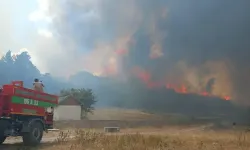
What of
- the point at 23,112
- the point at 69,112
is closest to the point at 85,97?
the point at 69,112

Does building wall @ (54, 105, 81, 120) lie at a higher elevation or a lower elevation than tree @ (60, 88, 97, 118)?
lower

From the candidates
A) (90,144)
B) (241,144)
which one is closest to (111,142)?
(90,144)

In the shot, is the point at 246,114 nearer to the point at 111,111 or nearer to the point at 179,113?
the point at 179,113

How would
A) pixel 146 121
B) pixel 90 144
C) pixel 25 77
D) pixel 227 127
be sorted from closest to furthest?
pixel 90 144
pixel 227 127
pixel 146 121
pixel 25 77

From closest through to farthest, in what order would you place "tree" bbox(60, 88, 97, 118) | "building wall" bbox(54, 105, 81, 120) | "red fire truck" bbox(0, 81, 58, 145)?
"red fire truck" bbox(0, 81, 58, 145) → "building wall" bbox(54, 105, 81, 120) → "tree" bbox(60, 88, 97, 118)

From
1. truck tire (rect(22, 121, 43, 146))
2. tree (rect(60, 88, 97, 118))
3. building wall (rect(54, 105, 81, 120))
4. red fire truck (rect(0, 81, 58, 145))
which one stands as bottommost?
truck tire (rect(22, 121, 43, 146))

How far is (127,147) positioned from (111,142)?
1.69 metres

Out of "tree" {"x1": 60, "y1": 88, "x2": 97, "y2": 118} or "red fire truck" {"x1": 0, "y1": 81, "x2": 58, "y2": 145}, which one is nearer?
"red fire truck" {"x1": 0, "y1": 81, "x2": 58, "y2": 145}

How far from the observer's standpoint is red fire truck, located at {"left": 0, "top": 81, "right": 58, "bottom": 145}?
15148 millimetres

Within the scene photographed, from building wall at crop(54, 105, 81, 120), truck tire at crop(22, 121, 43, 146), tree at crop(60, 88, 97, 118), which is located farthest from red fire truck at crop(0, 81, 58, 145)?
tree at crop(60, 88, 97, 118)

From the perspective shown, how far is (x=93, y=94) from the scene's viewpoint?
73.4 meters

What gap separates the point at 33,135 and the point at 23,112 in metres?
1.38

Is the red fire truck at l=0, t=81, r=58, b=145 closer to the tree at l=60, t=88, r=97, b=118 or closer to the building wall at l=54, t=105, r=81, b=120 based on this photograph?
the building wall at l=54, t=105, r=81, b=120

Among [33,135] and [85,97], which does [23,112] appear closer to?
[33,135]
